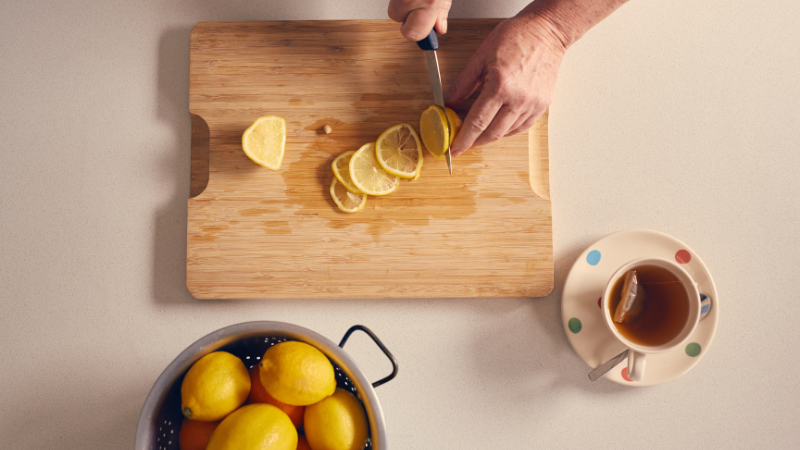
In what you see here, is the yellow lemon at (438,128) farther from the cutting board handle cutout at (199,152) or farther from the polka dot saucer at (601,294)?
the cutting board handle cutout at (199,152)

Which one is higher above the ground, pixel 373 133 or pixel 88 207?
pixel 373 133

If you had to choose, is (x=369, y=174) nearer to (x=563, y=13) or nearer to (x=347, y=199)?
(x=347, y=199)

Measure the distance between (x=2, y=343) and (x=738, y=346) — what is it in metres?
1.90

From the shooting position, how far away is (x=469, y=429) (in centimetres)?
114

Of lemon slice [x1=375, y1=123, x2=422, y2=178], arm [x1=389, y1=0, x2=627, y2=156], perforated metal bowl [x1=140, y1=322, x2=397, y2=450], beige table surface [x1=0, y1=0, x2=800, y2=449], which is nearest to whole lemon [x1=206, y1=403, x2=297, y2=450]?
perforated metal bowl [x1=140, y1=322, x2=397, y2=450]

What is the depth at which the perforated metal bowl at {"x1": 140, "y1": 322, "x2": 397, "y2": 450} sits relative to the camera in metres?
0.82

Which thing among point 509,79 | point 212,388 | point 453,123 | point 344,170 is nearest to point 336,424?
point 212,388

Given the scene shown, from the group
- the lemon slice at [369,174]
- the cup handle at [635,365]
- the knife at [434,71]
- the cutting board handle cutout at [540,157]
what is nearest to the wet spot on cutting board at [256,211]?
the lemon slice at [369,174]

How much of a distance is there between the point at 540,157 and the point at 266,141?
0.68 m

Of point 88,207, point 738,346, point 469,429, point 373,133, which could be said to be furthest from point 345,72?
point 738,346

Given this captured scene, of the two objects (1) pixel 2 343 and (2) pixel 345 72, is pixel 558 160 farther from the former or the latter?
(1) pixel 2 343

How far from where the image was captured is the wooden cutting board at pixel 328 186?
111 cm

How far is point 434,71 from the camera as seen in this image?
1052 mm

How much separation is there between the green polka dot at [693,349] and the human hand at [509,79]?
0.65 metres
